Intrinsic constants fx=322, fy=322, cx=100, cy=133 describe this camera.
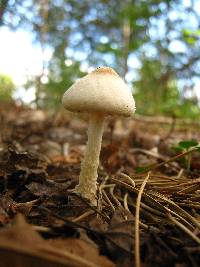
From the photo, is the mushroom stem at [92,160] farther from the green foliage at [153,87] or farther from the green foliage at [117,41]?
the green foliage at [153,87]

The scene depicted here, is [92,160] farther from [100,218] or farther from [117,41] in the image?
[117,41]

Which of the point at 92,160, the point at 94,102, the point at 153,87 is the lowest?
the point at 92,160

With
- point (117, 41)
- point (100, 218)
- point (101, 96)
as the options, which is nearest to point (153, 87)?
point (117, 41)

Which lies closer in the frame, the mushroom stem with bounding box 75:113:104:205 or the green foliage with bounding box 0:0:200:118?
the mushroom stem with bounding box 75:113:104:205

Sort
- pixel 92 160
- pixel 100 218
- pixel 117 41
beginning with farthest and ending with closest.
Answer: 1. pixel 117 41
2. pixel 92 160
3. pixel 100 218

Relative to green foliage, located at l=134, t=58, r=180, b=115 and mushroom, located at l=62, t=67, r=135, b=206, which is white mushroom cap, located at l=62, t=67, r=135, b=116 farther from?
green foliage, located at l=134, t=58, r=180, b=115

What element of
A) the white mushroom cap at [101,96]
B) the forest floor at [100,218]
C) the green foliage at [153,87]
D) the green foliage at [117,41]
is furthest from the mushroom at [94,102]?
Answer: the green foliage at [153,87]

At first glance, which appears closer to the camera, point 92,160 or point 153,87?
point 92,160

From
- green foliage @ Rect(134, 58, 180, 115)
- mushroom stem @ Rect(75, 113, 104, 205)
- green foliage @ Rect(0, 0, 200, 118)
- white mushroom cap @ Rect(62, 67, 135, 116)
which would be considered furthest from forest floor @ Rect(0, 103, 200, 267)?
green foliage @ Rect(134, 58, 180, 115)

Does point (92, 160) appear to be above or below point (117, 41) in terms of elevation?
below
